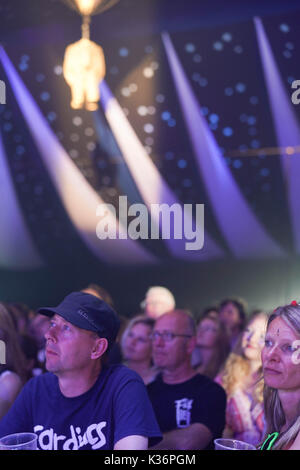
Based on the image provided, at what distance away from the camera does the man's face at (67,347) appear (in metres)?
1.72

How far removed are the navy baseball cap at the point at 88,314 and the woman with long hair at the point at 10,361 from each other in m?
0.65

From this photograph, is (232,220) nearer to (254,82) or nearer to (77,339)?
(254,82)

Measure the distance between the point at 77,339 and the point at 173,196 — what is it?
587 centimetres

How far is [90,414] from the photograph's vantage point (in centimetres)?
168

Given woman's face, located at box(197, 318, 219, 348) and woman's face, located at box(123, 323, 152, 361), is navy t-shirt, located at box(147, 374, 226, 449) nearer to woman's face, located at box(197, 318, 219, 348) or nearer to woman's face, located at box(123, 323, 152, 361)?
woman's face, located at box(123, 323, 152, 361)

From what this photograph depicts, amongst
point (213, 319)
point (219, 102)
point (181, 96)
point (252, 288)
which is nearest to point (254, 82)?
point (219, 102)

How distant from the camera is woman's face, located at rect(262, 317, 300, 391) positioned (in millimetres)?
1617

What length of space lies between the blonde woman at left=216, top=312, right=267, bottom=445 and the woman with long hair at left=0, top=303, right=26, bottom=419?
1099 millimetres

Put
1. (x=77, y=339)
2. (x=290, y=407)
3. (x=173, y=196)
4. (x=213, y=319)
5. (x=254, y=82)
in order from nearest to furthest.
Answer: (x=290, y=407) → (x=77, y=339) → (x=213, y=319) → (x=254, y=82) → (x=173, y=196)

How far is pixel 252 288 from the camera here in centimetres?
766

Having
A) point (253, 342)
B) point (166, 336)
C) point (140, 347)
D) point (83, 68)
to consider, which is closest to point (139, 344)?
point (140, 347)

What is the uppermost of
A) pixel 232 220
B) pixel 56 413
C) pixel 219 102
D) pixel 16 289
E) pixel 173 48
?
pixel 173 48

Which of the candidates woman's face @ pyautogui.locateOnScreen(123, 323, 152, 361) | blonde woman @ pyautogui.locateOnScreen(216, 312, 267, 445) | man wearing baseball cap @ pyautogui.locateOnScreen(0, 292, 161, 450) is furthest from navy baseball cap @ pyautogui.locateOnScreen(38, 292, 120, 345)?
woman's face @ pyautogui.locateOnScreen(123, 323, 152, 361)

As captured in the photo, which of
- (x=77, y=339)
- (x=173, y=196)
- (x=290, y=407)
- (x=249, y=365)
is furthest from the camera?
(x=173, y=196)
